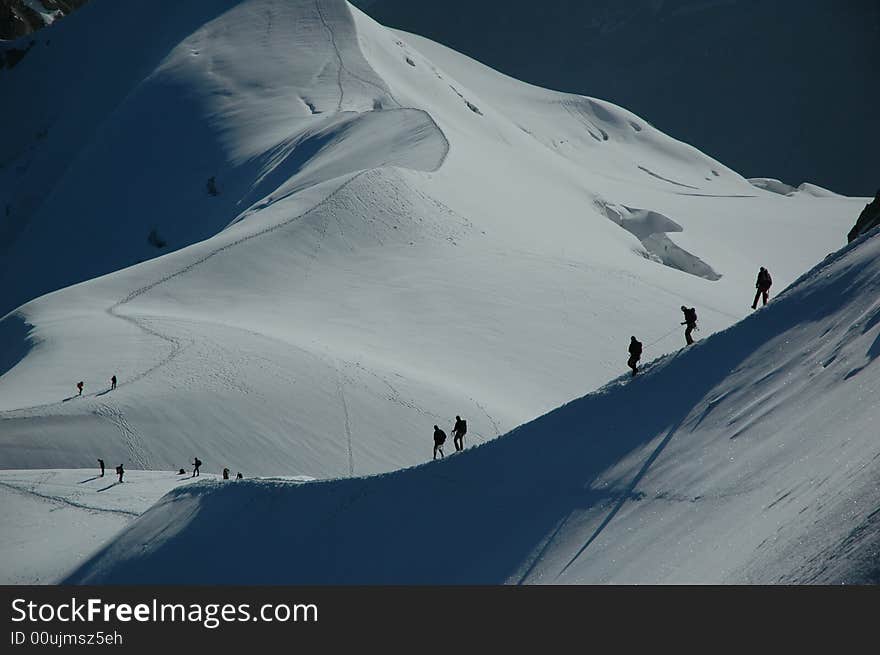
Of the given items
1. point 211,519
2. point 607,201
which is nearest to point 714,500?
point 211,519

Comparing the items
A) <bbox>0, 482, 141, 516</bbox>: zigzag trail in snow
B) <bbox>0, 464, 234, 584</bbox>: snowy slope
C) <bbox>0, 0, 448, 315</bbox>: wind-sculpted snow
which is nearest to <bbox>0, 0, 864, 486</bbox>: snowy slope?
<bbox>0, 0, 448, 315</bbox>: wind-sculpted snow

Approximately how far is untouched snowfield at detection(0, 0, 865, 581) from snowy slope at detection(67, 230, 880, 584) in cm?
15

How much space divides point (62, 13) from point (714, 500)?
575ft

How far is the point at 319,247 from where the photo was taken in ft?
177

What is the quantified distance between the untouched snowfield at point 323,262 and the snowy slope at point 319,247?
6.4 inches

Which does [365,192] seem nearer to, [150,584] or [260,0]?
[150,584]

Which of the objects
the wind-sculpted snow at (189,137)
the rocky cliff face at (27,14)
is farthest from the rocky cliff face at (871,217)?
the rocky cliff face at (27,14)

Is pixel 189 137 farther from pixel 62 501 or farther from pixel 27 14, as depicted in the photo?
pixel 27 14

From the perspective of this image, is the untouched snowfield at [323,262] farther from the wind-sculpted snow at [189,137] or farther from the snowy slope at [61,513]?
the wind-sculpted snow at [189,137]

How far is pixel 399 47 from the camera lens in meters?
101

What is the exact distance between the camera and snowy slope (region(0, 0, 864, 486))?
38.5 metres

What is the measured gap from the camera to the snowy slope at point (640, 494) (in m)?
14.8

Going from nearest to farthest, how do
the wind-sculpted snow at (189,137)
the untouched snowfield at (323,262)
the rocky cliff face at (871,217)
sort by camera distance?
the rocky cliff face at (871,217), the untouched snowfield at (323,262), the wind-sculpted snow at (189,137)

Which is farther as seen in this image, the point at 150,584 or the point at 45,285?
the point at 45,285
